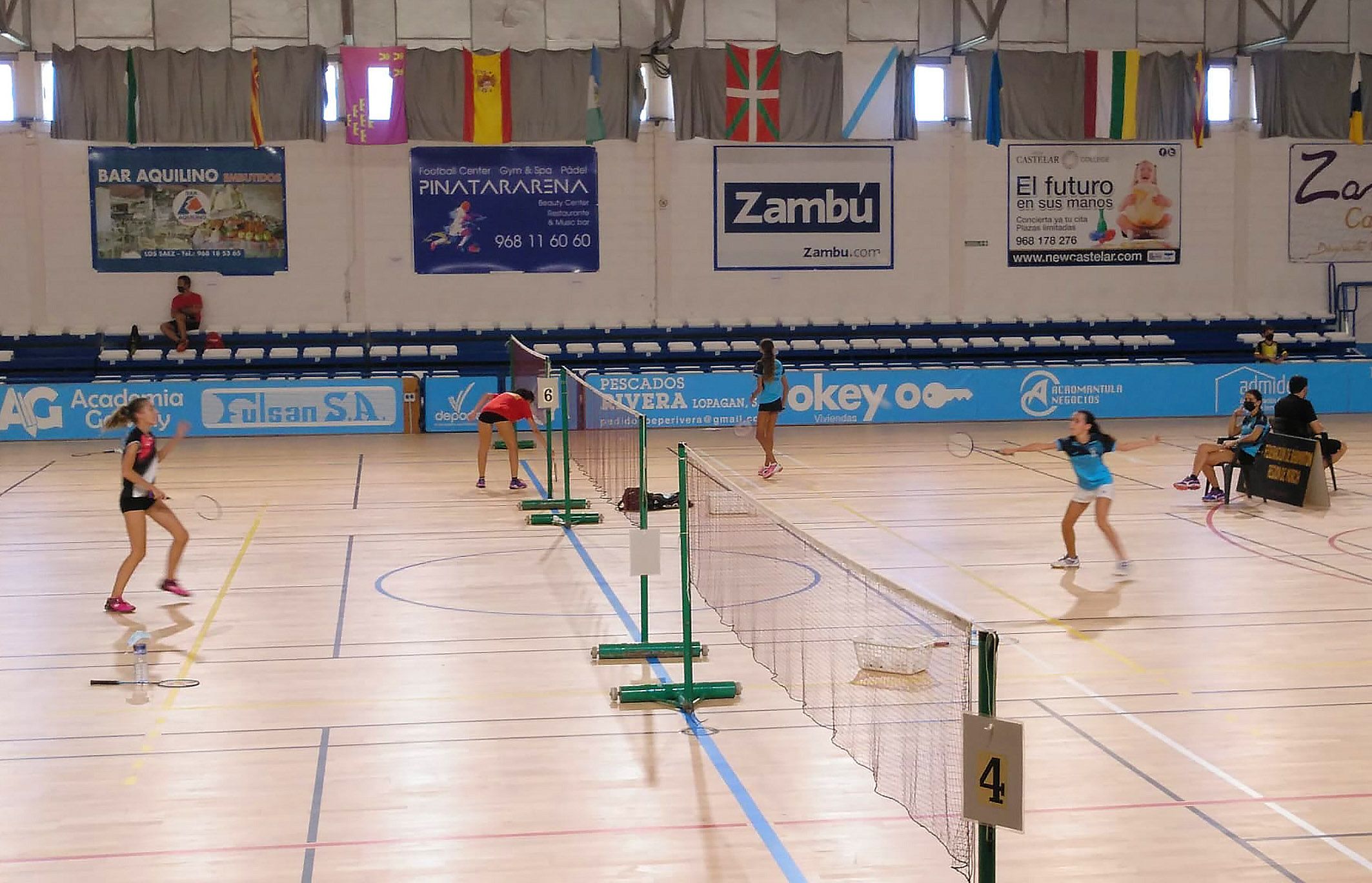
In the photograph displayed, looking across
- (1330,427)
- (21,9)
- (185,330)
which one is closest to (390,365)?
(185,330)

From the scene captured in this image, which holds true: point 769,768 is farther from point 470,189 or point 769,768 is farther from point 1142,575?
point 470,189

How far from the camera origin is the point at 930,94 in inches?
1378

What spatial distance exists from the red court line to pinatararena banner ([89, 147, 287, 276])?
26.5m

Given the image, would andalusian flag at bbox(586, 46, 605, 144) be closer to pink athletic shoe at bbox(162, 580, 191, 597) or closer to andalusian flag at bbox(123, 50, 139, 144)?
andalusian flag at bbox(123, 50, 139, 144)

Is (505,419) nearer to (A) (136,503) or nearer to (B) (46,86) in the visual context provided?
(A) (136,503)

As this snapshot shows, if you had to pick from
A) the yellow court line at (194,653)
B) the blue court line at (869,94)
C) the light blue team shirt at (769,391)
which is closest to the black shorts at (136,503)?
the yellow court line at (194,653)

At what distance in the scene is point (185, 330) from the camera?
3173 centimetres

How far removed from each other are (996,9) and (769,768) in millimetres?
26969

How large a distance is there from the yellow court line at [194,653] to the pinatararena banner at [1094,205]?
72.9 feet

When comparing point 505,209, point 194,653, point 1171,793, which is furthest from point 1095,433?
point 505,209

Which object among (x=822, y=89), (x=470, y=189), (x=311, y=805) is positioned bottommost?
(x=311, y=805)

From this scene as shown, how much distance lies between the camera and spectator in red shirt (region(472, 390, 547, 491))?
857 inches

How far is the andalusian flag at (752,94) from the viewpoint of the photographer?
107ft

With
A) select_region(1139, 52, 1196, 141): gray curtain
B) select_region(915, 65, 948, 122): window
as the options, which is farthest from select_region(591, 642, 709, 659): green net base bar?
select_region(1139, 52, 1196, 141): gray curtain
